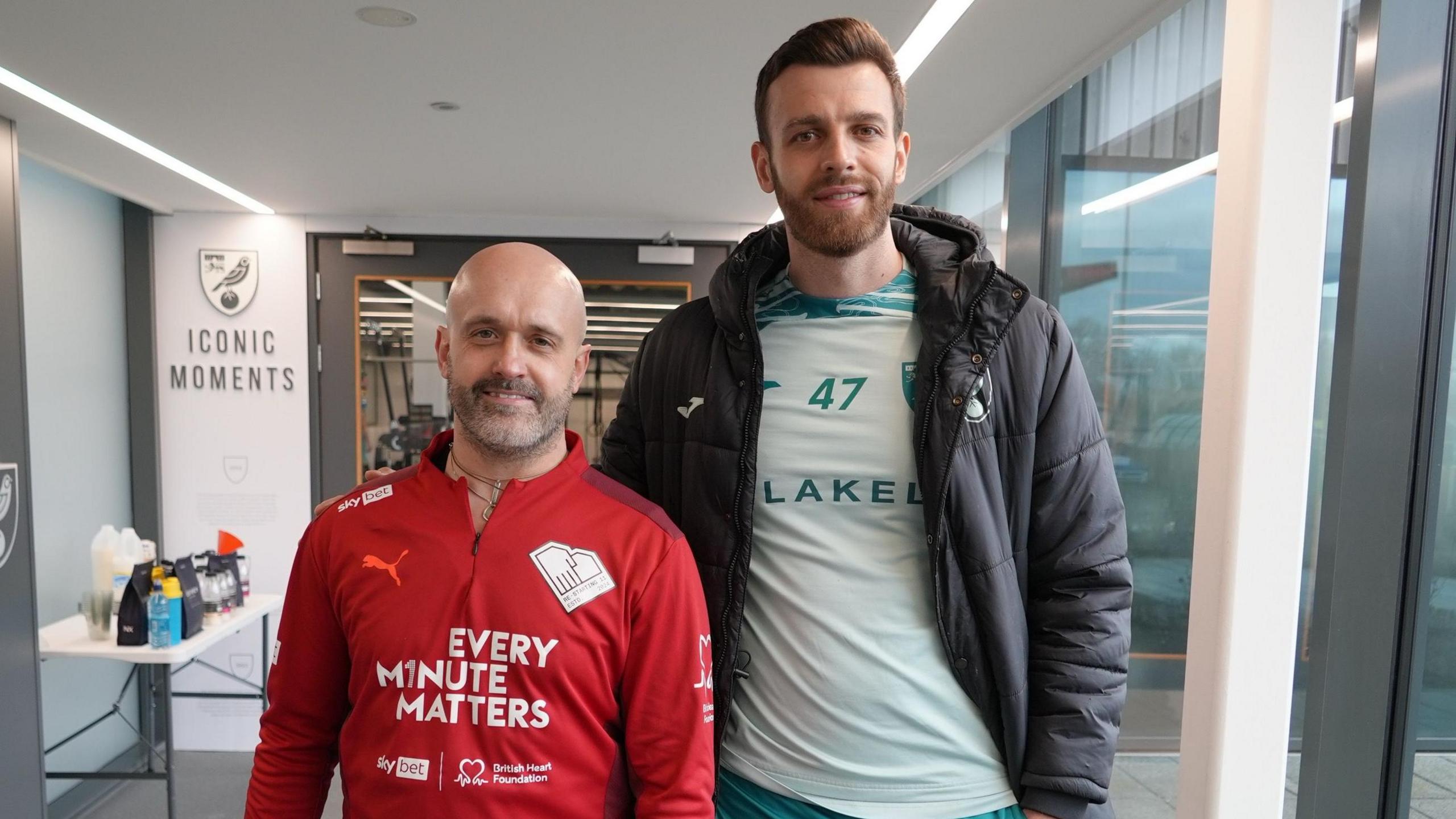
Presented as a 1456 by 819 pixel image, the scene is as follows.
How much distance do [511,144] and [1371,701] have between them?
250cm

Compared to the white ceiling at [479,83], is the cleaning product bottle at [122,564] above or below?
below

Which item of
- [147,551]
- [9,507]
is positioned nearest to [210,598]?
[147,551]

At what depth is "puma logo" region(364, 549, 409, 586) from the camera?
3.72 ft

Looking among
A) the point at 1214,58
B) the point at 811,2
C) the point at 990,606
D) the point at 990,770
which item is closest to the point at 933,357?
the point at 990,606

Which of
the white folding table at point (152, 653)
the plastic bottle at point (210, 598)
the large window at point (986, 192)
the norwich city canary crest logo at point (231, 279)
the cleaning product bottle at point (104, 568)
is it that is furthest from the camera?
the norwich city canary crest logo at point (231, 279)

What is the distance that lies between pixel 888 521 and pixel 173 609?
2.65 m

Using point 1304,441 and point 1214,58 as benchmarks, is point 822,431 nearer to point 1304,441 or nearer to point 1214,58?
point 1304,441

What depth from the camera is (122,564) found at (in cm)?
306

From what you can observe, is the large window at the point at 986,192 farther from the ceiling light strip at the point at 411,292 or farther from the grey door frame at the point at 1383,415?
the ceiling light strip at the point at 411,292

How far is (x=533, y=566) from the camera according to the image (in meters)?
1.13

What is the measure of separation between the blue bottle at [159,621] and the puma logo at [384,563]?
7.19 feet

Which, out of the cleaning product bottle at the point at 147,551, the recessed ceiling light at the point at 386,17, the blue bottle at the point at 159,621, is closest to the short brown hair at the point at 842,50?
the recessed ceiling light at the point at 386,17

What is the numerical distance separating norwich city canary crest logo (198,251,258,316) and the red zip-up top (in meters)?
3.15

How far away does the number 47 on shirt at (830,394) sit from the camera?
1.21 meters
